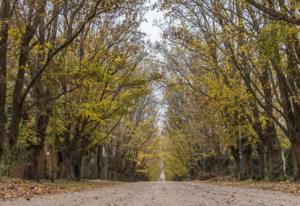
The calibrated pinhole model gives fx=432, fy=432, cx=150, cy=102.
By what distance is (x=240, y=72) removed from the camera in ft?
70.8

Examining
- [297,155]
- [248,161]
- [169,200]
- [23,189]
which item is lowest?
[169,200]

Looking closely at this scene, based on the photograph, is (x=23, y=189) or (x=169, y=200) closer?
(x=169, y=200)

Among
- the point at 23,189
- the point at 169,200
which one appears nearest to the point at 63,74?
the point at 23,189

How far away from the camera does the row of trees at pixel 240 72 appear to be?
17.4 metres

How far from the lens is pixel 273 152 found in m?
26.4

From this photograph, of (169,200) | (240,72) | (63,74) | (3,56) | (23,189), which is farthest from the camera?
(240,72)

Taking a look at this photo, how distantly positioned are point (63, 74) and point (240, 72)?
8.70m

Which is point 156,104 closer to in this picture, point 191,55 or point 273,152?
point 191,55

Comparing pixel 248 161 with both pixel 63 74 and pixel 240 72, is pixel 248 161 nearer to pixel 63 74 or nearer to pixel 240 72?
pixel 240 72

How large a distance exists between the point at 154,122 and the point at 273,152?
89.3ft

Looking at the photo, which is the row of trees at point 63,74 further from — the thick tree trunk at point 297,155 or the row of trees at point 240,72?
the thick tree trunk at point 297,155

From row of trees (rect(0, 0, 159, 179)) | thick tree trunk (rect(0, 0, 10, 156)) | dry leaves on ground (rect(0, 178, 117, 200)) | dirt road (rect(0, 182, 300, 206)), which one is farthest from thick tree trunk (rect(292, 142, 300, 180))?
thick tree trunk (rect(0, 0, 10, 156))

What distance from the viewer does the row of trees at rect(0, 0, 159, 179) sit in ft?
57.7

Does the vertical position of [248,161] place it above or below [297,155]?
above
